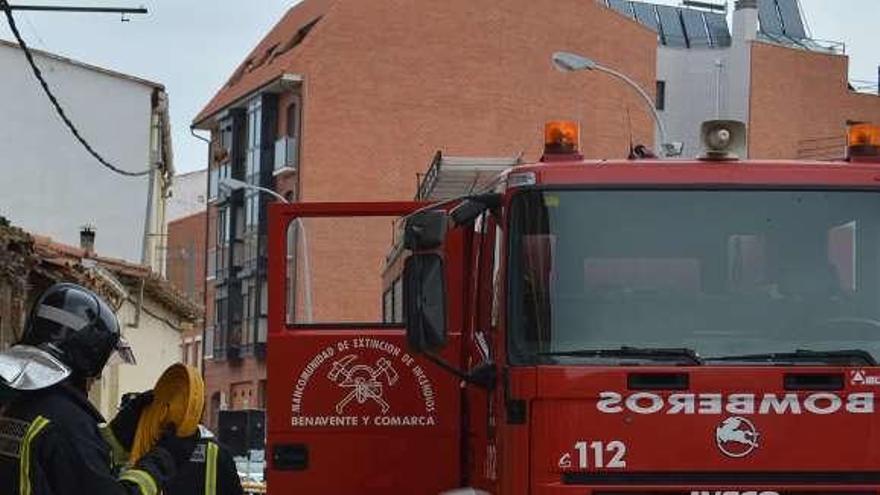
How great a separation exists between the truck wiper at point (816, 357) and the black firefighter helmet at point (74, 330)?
2.61m

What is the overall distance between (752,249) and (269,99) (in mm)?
50624

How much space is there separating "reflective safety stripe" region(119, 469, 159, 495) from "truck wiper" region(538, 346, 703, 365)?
2196mm

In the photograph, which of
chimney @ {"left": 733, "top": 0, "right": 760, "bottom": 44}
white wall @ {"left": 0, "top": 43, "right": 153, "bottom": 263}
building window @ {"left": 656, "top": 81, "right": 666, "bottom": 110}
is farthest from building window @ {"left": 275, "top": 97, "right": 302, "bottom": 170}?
chimney @ {"left": 733, "top": 0, "right": 760, "bottom": 44}

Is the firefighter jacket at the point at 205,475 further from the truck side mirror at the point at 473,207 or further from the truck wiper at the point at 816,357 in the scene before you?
the truck wiper at the point at 816,357

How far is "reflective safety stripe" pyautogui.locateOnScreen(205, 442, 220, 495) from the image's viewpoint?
718 cm

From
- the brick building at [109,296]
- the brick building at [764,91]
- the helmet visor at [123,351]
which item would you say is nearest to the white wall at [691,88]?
the brick building at [764,91]

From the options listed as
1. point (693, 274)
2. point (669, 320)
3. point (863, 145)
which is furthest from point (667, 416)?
point (863, 145)

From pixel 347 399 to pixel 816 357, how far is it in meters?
2.68

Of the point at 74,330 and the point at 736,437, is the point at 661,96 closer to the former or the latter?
the point at 736,437

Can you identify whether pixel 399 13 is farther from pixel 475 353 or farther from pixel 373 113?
pixel 475 353

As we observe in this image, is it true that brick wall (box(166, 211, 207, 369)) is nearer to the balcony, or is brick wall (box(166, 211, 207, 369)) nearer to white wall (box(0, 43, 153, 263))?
the balcony

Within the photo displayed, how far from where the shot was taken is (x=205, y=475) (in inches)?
283

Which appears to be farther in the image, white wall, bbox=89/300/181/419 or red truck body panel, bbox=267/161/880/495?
→ white wall, bbox=89/300/181/419

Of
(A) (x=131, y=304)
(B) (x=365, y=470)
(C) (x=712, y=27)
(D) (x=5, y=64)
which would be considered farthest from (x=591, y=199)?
(C) (x=712, y=27)
